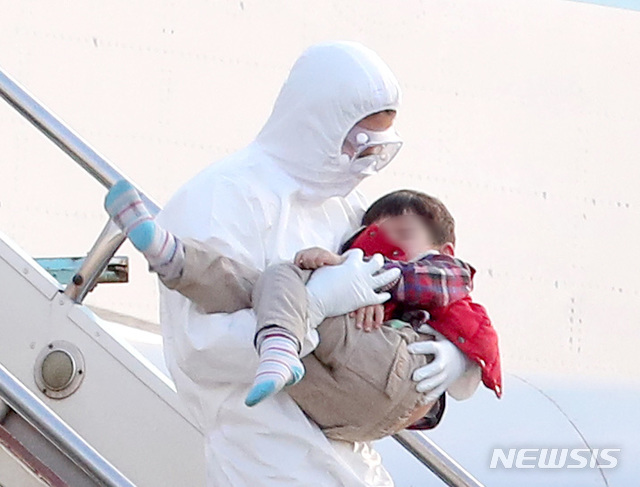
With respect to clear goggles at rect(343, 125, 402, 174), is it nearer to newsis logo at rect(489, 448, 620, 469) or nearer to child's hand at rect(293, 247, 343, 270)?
child's hand at rect(293, 247, 343, 270)

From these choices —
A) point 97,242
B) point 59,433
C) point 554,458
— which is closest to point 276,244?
point 59,433

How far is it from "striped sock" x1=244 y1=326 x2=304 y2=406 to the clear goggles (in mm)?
513

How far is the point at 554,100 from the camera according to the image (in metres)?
6.61

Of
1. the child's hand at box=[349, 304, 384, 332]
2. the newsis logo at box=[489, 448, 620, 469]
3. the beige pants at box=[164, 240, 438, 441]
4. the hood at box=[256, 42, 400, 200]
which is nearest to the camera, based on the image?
the beige pants at box=[164, 240, 438, 441]

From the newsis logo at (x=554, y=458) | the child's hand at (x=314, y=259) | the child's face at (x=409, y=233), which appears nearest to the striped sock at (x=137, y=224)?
the child's hand at (x=314, y=259)

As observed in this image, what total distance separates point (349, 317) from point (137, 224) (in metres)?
0.49

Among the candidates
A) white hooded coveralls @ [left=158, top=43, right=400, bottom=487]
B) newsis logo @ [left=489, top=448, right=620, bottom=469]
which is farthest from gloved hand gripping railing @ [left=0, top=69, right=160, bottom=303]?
newsis logo @ [left=489, top=448, right=620, bottom=469]

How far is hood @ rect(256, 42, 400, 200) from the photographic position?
258 cm

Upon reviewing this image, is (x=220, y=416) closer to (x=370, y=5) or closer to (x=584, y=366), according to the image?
(x=584, y=366)

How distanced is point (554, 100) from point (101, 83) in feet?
7.65

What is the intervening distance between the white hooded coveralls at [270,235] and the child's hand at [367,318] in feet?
0.67

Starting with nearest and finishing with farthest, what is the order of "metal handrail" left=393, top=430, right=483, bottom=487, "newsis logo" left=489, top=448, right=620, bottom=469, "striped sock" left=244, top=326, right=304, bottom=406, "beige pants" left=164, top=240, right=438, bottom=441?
"striped sock" left=244, top=326, right=304, bottom=406 → "beige pants" left=164, top=240, right=438, bottom=441 → "metal handrail" left=393, top=430, right=483, bottom=487 → "newsis logo" left=489, top=448, right=620, bottom=469

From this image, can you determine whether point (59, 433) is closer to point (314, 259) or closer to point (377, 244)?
point (314, 259)

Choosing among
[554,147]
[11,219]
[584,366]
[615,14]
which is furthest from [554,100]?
[11,219]
